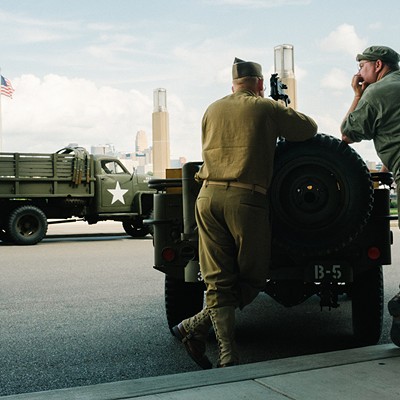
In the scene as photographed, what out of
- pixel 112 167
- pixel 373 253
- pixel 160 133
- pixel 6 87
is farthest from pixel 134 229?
pixel 160 133

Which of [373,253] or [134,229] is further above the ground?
[373,253]

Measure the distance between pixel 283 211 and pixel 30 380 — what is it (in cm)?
182

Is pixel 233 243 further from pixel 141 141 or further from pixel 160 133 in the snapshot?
pixel 141 141

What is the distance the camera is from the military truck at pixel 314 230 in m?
4.34

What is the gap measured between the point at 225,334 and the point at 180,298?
3.68 ft

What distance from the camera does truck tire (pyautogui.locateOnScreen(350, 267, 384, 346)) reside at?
4875mm

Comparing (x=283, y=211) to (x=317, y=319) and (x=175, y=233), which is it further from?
(x=317, y=319)

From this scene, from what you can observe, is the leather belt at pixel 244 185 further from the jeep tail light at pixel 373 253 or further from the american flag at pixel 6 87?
the american flag at pixel 6 87

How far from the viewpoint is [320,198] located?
4348 mm

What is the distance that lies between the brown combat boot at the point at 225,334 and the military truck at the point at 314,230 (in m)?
0.53

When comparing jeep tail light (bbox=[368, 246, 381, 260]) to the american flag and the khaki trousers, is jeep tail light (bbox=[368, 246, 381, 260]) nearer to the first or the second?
the khaki trousers

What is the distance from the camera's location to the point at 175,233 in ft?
16.0

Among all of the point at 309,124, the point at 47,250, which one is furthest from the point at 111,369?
the point at 47,250

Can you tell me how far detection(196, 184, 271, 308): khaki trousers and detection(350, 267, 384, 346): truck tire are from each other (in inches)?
40.2
